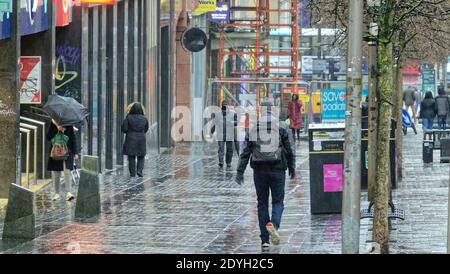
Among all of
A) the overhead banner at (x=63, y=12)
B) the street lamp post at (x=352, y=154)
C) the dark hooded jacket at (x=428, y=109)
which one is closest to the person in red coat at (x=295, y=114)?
the dark hooded jacket at (x=428, y=109)

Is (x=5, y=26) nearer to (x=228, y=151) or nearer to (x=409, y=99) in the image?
(x=228, y=151)

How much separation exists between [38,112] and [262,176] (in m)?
Result: 8.71

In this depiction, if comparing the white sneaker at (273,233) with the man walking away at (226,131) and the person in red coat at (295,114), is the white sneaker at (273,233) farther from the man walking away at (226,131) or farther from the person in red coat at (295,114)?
the person in red coat at (295,114)

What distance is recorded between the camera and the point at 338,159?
16.9 m

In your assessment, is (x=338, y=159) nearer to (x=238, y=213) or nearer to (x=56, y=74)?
(x=238, y=213)

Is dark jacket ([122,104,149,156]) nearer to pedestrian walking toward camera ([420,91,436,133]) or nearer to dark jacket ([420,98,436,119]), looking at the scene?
pedestrian walking toward camera ([420,91,436,133])

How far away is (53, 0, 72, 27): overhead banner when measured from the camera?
71.4 ft

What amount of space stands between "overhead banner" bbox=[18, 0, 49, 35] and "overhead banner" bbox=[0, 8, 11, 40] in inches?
46.2

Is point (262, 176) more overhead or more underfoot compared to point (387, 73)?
more underfoot

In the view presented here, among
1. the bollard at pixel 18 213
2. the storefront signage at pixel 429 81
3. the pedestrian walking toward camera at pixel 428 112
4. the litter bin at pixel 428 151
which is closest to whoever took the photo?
the bollard at pixel 18 213

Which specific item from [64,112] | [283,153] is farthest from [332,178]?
[64,112]

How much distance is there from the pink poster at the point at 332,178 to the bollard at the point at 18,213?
5.00 m

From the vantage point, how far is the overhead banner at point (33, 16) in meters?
19.5
